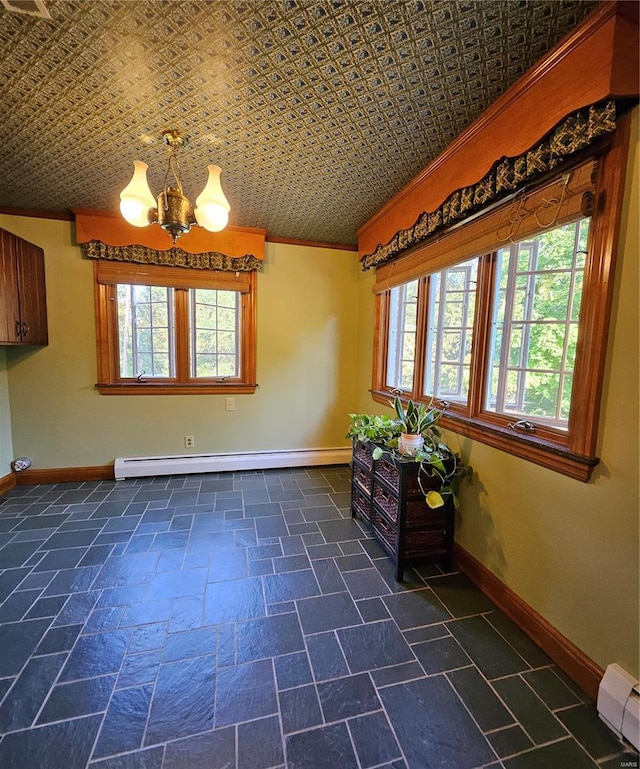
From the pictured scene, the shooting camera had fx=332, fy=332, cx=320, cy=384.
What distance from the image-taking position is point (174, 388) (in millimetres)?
3299

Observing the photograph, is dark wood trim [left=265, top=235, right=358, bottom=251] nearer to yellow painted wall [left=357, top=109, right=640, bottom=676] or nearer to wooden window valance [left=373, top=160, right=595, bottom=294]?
wooden window valance [left=373, top=160, right=595, bottom=294]

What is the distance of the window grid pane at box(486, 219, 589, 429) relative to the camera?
4.88 feet

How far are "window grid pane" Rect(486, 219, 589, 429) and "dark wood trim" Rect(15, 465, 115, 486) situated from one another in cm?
341

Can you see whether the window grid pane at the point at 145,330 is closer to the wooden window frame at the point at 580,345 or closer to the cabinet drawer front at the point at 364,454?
the cabinet drawer front at the point at 364,454

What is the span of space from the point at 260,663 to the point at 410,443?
50.0 inches

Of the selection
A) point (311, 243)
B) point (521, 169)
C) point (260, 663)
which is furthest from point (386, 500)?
point (311, 243)

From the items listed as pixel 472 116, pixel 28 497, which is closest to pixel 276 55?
pixel 472 116

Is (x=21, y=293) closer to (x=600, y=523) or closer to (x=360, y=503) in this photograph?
(x=360, y=503)

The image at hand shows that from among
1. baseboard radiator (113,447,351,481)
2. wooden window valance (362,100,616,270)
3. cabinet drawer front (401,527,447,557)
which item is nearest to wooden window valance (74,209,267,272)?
wooden window valance (362,100,616,270)

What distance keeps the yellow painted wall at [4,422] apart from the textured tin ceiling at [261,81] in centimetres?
161

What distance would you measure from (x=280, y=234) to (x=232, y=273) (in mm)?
630

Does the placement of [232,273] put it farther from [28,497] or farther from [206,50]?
[28,497]

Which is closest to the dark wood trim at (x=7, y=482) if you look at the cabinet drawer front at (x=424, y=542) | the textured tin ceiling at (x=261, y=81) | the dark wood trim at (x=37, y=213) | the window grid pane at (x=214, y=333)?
the window grid pane at (x=214, y=333)

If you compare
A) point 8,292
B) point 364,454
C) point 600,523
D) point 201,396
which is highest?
point 8,292
